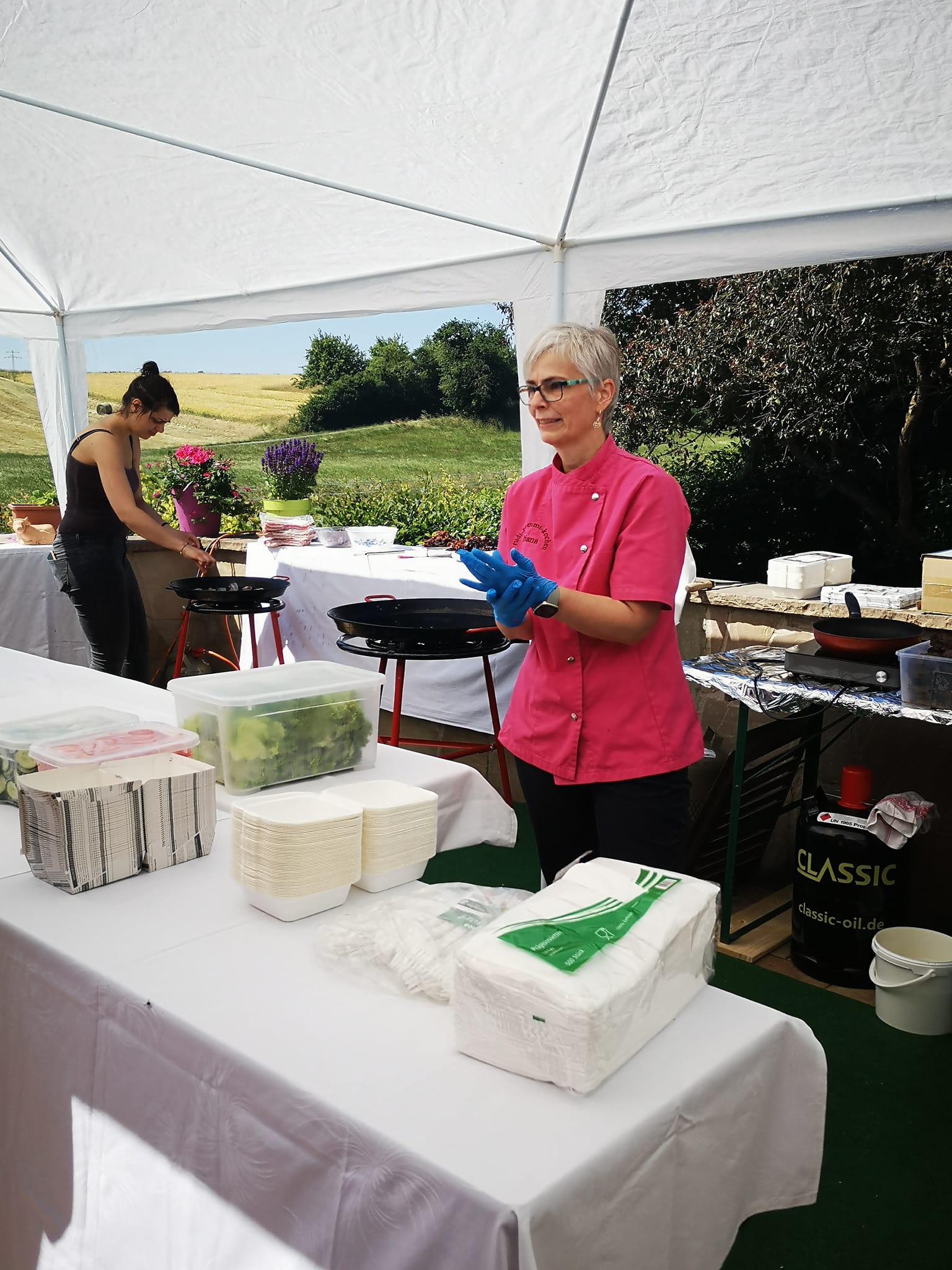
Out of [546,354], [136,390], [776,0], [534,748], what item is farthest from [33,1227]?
[136,390]

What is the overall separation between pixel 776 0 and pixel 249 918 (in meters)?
2.13

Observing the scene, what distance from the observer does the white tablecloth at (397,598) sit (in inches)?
163

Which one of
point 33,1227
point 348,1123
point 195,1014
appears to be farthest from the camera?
point 33,1227

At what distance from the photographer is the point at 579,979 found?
96 centimetres

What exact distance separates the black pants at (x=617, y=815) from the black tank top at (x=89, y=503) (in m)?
2.52

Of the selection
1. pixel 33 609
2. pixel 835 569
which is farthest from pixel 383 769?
pixel 33 609

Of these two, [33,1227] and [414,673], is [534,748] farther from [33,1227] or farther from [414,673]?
[414,673]

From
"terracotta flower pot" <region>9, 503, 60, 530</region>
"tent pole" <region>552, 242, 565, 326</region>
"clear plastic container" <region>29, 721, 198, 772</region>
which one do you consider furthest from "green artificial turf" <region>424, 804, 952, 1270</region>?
"terracotta flower pot" <region>9, 503, 60, 530</region>

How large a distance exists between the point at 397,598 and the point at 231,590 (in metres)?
0.76

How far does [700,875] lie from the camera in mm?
3166

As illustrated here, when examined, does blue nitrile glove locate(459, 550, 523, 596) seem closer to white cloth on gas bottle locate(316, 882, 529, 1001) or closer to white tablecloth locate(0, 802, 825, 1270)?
white cloth on gas bottle locate(316, 882, 529, 1001)

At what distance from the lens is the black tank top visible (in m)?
3.83

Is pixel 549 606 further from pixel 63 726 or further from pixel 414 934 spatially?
pixel 63 726

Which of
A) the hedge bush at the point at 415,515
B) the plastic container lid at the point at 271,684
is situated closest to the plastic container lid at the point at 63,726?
the plastic container lid at the point at 271,684
